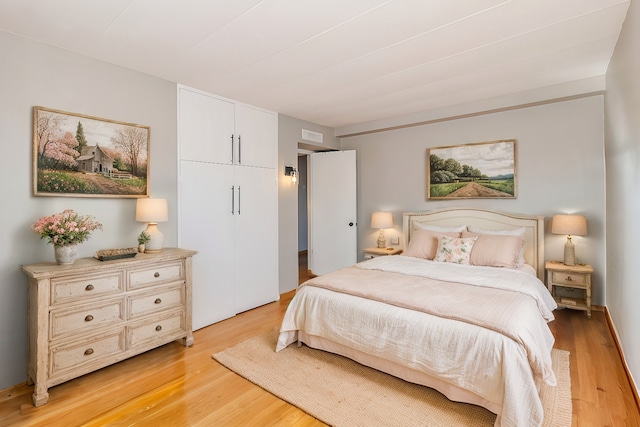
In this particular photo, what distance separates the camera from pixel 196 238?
11.3ft

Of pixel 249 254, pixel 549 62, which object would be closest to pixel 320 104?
pixel 249 254

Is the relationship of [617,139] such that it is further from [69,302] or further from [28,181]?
[28,181]

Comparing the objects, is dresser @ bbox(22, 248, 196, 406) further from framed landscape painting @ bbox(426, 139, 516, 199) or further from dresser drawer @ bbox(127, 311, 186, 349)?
framed landscape painting @ bbox(426, 139, 516, 199)

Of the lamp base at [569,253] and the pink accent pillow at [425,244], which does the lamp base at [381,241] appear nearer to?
the pink accent pillow at [425,244]

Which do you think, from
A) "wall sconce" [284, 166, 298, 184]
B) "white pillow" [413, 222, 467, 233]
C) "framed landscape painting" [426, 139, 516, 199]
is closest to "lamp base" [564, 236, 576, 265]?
"framed landscape painting" [426, 139, 516, 199]

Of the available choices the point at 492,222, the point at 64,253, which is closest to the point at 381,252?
the point at 492,222

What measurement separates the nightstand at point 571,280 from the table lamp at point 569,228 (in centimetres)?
12

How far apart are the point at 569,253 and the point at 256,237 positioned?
3.62 metres

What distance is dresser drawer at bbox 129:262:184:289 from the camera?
102 inches

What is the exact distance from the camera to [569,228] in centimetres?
336

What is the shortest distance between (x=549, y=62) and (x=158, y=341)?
428 cm

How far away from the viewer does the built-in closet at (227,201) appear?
339cm

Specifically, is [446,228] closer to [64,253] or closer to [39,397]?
[64,253]

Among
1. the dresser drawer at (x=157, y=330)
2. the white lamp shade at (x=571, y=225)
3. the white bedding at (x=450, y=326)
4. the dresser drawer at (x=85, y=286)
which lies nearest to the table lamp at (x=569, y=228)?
the white lamp shade at (x=571, y=225)
